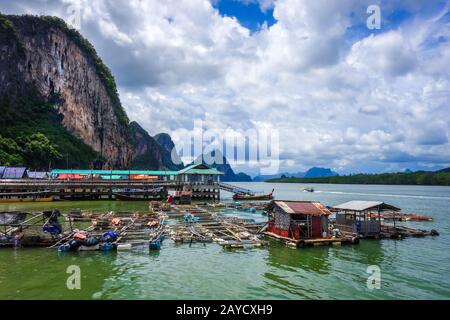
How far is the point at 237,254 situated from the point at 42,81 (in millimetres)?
130945

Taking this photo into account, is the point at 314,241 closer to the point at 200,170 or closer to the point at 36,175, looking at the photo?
the point at 200,170

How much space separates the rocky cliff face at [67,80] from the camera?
116875mm

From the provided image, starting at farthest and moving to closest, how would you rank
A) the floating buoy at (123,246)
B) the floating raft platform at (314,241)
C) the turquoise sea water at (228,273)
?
the floating raft platform at (314,241)
the floating buoy at (123,246)
the turquoise sea water at (228,273)

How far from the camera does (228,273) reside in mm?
19297

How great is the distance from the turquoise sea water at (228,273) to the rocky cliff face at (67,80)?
115915 millimetres

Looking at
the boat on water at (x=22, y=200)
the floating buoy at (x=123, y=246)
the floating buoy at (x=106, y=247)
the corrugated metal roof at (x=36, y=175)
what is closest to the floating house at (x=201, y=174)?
the boat on water at (x=22, y=200)

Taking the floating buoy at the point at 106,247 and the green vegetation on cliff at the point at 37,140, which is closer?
the floating buoy at the point at 106,247

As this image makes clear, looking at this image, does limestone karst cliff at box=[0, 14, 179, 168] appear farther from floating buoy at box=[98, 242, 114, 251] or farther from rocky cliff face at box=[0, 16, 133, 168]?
floating buoy at box=[98, 242, 114, 251]

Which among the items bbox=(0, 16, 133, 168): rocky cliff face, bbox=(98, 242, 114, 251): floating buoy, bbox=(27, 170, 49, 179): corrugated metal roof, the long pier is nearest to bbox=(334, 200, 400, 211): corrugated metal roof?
bbox=(98, 242, 114, 251): floating buoy

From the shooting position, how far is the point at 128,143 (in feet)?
555

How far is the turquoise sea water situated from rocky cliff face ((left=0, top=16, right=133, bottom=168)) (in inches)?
4564

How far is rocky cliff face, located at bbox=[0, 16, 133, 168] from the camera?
117 meters

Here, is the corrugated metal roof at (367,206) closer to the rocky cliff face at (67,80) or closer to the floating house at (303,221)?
the floating house at (303,221)
